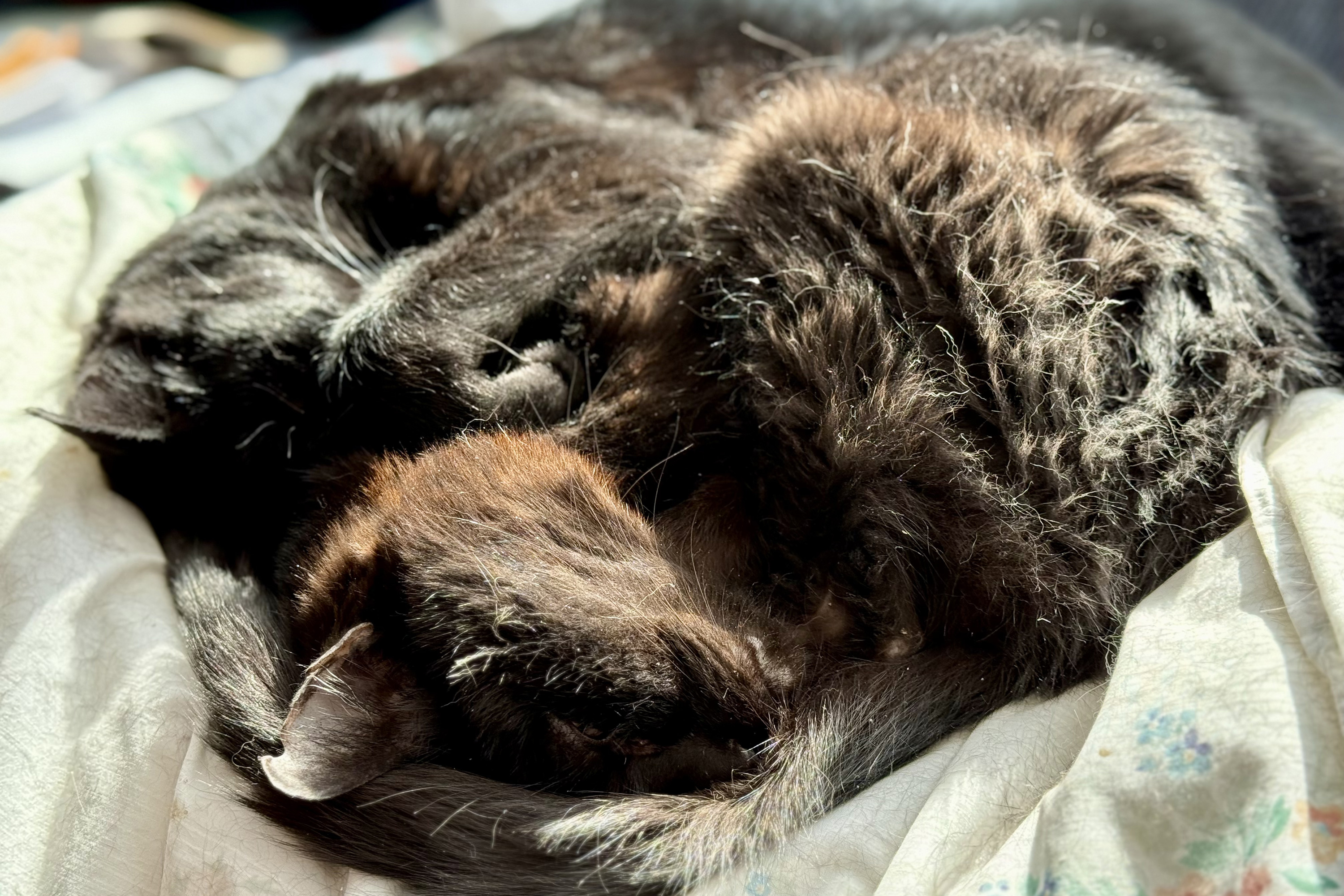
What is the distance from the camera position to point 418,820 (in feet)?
3.02

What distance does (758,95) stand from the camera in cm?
154

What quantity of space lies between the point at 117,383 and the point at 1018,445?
3.48 ft

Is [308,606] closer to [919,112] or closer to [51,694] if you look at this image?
[51,694]

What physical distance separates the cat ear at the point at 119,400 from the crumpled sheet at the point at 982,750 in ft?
0.25

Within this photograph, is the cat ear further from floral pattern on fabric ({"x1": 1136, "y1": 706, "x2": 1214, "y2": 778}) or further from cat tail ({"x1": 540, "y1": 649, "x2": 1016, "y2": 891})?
floral pattern on fabric ({"x1": 1136, "y1": 706, "x2": 1214, "y2": 778})

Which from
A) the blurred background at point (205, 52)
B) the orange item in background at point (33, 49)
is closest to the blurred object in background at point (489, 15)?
the blurred background at point (205, 52)

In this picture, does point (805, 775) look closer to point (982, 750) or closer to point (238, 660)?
point (982, 750)

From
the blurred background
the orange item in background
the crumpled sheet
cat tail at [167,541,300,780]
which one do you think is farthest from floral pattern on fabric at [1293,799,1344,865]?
the orange item in background

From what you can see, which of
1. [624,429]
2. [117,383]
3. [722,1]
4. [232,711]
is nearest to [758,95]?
[722,1]

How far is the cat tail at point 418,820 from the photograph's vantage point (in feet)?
2.95

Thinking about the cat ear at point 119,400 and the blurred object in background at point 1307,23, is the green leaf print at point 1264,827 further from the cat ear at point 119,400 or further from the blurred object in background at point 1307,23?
the blurred object in background at point 1307,23

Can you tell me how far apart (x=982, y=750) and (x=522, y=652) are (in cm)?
43

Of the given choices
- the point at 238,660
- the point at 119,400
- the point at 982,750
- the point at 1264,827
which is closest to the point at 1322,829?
the point at 1264,827

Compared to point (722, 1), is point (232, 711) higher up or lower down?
lower down
